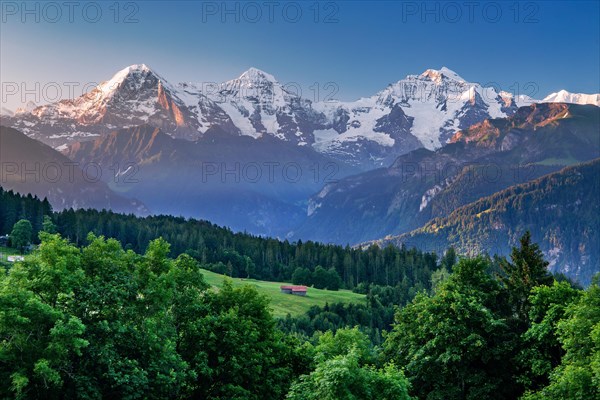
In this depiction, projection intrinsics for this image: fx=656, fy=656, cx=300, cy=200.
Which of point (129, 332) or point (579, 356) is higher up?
point (129, 332)

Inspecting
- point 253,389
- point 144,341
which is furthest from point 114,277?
point 253,389

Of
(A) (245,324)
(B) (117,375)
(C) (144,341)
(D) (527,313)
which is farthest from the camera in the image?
(D) (527,313)

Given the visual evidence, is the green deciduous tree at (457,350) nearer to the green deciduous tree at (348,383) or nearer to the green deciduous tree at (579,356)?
the green deciduous tree at (579,356)

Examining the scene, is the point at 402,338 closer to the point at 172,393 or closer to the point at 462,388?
the point at 462,388

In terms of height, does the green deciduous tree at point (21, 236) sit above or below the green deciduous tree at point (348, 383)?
above

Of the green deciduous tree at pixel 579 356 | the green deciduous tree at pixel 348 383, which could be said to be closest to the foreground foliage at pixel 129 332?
the green deciduous tree at pixel 348 383

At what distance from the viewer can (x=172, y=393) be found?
5869 centimetres

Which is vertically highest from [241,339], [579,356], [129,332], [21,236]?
[21,236]

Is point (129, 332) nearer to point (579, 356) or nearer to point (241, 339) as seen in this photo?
point (241, 339)

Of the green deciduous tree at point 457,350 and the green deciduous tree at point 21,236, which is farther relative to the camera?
the green deciduous tree at point 21,236

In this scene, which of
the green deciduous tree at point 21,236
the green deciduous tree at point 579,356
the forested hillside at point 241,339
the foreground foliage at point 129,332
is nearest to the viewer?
the foreground foliage at point 129,332

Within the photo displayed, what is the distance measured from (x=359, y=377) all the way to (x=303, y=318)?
404ft

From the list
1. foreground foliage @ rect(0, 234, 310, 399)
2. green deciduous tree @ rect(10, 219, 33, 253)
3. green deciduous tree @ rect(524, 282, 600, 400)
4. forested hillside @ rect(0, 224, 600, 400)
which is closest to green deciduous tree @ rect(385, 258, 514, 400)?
forested hillside @ rect(0, 224, 600, 400)

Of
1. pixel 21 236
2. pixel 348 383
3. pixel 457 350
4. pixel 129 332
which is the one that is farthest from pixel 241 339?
pixel 21 236
